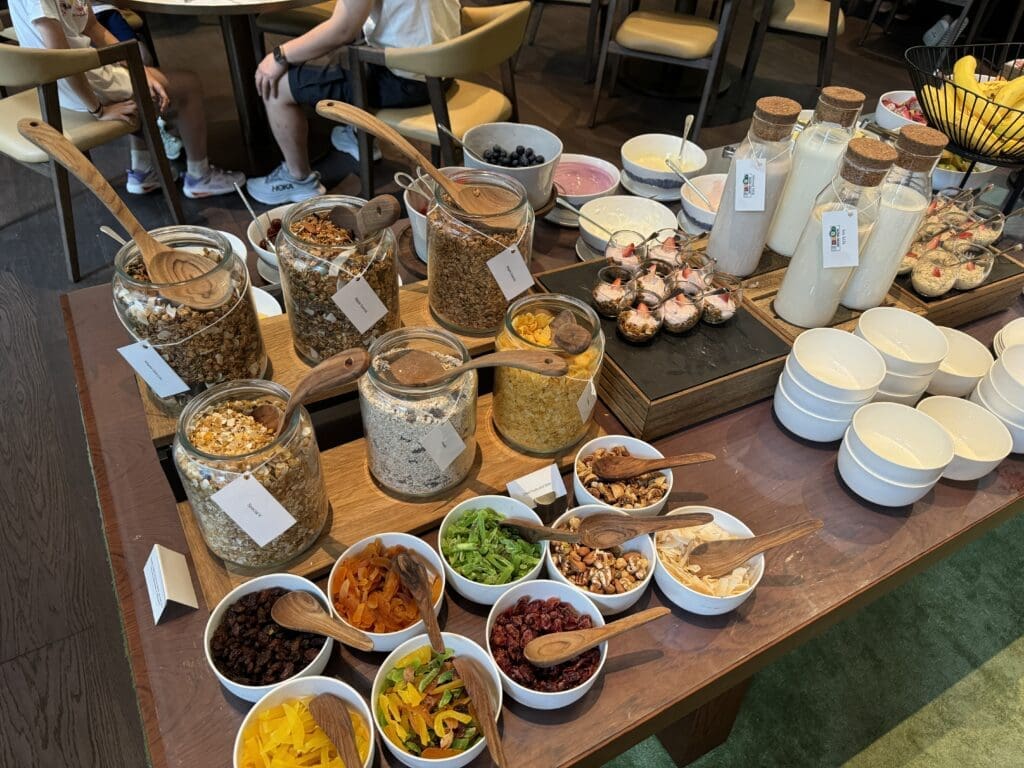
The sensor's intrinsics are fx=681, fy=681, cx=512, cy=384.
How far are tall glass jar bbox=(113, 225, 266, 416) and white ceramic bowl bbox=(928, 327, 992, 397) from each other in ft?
3.96

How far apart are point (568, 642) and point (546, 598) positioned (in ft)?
0.29

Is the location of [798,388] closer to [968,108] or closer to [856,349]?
[856,349]

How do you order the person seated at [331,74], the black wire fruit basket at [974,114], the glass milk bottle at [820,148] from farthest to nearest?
1. the person seated at [331,74]
2. the black wire fruit basket at [974,114]
3. the glass milk bottle at [820,148]

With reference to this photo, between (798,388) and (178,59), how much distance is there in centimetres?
416

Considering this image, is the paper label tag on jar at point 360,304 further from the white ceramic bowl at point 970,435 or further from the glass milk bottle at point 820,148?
the white ceramic bowl at point 970,435

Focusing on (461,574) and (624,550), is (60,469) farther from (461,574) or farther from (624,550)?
(624,550)

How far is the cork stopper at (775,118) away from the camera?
1183 millimetres

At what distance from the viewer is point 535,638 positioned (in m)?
0.83

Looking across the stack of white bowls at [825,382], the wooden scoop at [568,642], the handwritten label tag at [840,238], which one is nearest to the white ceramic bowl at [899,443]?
the stack of white bowls at [825,382]

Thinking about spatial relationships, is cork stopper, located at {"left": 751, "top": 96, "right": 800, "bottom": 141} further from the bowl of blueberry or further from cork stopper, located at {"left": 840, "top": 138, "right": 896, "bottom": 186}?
the bowl of blueberry

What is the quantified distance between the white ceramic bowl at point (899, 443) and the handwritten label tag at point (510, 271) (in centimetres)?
59

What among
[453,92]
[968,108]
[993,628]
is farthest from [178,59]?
[993,628]

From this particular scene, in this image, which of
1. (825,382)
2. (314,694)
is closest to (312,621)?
(314,694)

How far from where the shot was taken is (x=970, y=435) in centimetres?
119
